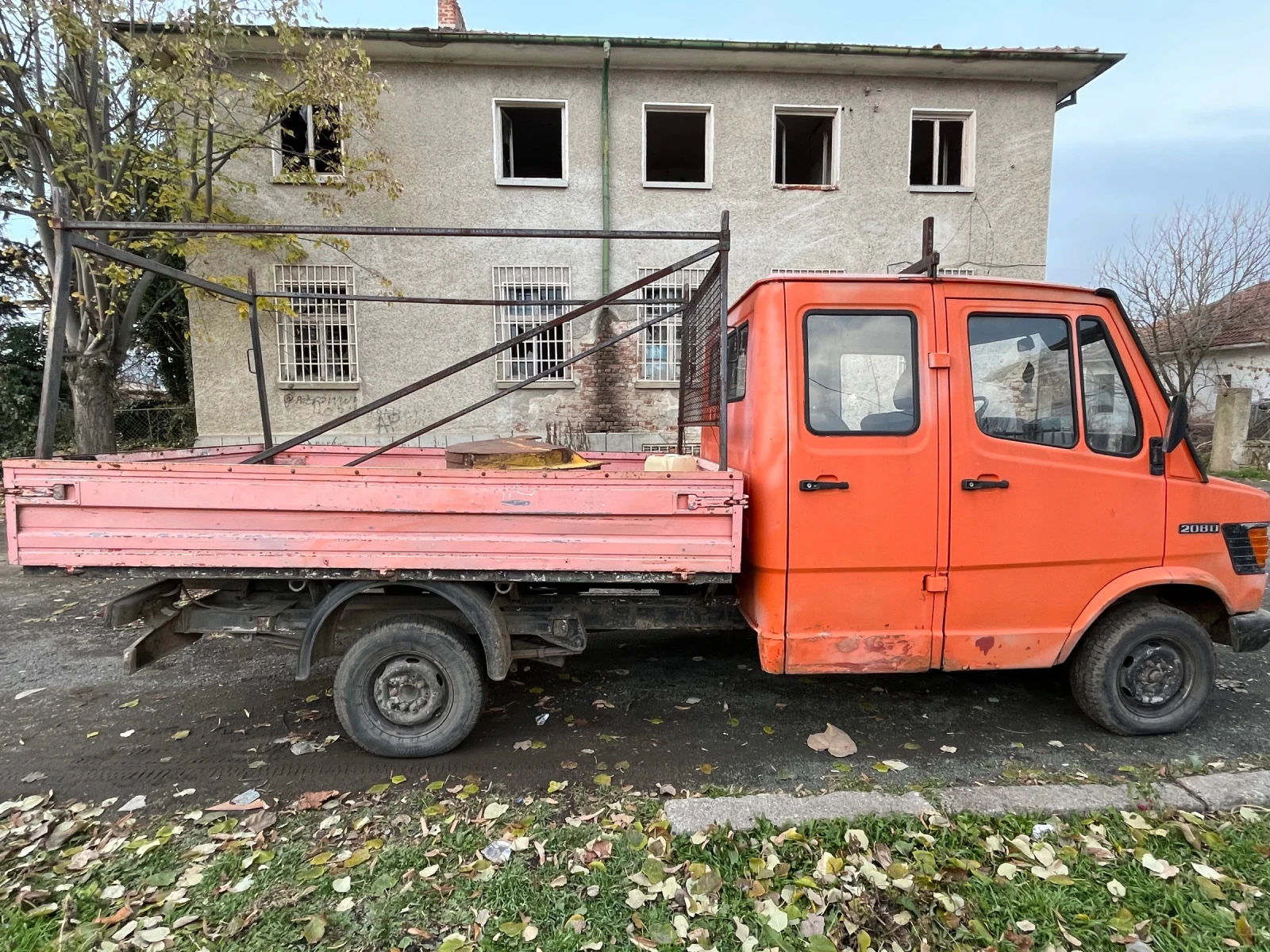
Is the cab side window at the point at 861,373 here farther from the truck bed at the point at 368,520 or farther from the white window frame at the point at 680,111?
the white window frame at the point at 680,111

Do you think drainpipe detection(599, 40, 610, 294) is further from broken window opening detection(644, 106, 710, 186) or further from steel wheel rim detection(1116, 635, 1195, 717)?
steel wheel rim detection(1116, 635, 1195, 717)

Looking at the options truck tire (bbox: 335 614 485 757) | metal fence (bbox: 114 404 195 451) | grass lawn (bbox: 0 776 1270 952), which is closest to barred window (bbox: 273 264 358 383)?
metal fence (bbox: 114 404 195 451)

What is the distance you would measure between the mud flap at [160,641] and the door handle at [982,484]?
3.90m

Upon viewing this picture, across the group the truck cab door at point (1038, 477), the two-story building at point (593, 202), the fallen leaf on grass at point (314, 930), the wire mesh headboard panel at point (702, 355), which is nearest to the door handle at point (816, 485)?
the truck cab door at point (1038, 477)

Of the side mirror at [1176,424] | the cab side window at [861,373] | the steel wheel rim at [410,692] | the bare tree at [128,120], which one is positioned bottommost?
the steel wheel rim at [410,692]

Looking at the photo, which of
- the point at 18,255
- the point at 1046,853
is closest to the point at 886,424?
the point at 1046,853

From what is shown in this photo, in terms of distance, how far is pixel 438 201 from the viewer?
10.5m

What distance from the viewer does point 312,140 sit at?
9.88 metres

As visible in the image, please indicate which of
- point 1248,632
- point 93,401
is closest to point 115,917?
point 1248,632

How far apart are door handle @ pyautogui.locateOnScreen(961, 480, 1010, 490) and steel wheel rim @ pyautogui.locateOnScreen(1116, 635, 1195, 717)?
119cm

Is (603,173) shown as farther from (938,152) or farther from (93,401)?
(93,401)

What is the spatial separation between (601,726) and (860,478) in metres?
1.93

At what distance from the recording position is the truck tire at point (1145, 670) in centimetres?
318

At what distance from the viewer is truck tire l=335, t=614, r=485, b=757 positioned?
10.1 feet
